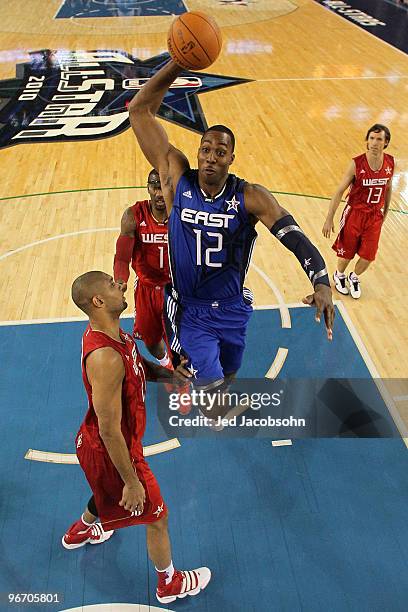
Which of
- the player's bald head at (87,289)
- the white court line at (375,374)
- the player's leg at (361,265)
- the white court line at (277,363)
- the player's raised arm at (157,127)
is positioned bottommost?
the white court line at (277,363)

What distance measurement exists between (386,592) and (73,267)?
4671 mm

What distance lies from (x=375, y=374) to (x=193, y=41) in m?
3.21

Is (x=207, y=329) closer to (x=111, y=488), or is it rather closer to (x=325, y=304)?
(x=325, y=304)

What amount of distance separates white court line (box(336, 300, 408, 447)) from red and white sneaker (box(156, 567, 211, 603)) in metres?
1.95

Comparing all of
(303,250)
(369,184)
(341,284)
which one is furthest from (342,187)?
(303,250)

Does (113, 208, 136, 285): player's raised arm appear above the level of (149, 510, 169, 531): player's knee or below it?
above

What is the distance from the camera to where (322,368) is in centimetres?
525

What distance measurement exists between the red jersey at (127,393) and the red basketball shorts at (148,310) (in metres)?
1.49

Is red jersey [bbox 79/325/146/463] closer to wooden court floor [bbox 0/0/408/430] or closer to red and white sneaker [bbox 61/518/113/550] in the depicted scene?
red and white sneaker [bbox 61/518/113/550]

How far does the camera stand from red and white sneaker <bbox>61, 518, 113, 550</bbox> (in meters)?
3.69

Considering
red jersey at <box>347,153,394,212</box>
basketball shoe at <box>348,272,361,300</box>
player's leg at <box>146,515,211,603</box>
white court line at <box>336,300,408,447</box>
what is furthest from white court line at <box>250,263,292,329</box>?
player's leg at <box>146,515,211,603</box>

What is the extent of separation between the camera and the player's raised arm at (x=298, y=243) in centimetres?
304

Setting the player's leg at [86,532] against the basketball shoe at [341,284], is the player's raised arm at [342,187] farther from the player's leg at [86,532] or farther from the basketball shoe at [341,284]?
the player's leg at [86,532]

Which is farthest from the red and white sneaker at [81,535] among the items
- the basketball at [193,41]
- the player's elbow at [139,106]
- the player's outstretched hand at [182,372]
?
the basketball at [193,41]
